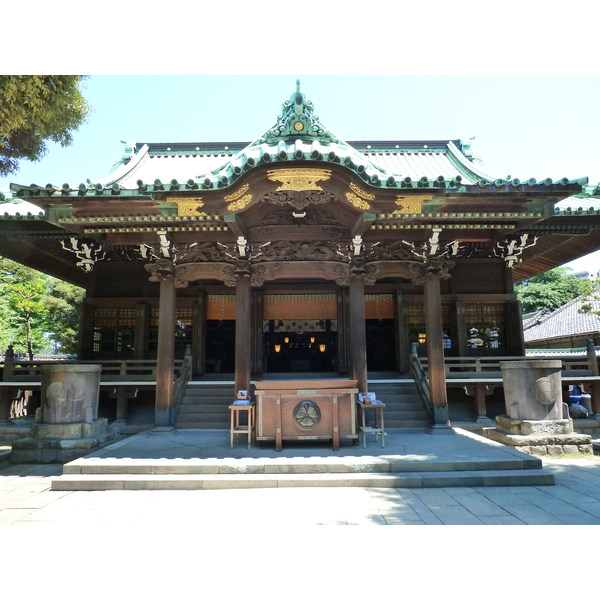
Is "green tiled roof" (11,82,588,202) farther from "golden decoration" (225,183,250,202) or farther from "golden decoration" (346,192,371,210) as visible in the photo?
"golden decoration" (346,192,371,210)

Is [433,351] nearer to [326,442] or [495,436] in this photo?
[495,436]

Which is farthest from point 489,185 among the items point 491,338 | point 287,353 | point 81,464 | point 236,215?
point 287,353

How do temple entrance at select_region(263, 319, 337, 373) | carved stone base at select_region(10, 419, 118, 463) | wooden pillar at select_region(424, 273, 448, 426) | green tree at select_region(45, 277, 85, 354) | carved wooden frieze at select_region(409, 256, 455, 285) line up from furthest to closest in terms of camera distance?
green tree at select_region(45, 277, 85, 354)
temple entrance at select_region(263, 319, 337, 373)
carved wooden frieze at select_region(409, 256, 455, 285)
wooden pillar at select_region(424, 273, 448, 426)
carved stone base at select_region(10, 419, 118, 463)

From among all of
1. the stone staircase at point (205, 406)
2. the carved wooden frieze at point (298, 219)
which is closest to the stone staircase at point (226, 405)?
the stone staircase at point (205, 406)

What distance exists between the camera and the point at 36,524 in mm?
4465

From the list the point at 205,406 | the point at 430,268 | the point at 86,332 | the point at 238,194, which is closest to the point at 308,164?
the point at 238,194

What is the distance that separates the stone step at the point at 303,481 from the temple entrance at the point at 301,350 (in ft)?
30.5

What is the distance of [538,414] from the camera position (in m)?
7.70

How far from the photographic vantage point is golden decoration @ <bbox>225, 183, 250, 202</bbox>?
288 inches

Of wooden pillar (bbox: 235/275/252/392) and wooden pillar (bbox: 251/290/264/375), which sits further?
wooden pillar (bbox: 251/290/264/375)

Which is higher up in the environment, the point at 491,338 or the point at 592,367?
the point at 491,338

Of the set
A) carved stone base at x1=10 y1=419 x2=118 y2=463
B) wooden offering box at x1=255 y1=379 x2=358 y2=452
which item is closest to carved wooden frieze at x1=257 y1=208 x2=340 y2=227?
wooden offering box at x1=255 y1=379 x2=358 y2=452

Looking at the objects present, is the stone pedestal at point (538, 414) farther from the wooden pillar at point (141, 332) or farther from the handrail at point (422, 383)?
the wooden pillar at point (141, 332)

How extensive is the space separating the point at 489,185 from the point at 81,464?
322 inches
